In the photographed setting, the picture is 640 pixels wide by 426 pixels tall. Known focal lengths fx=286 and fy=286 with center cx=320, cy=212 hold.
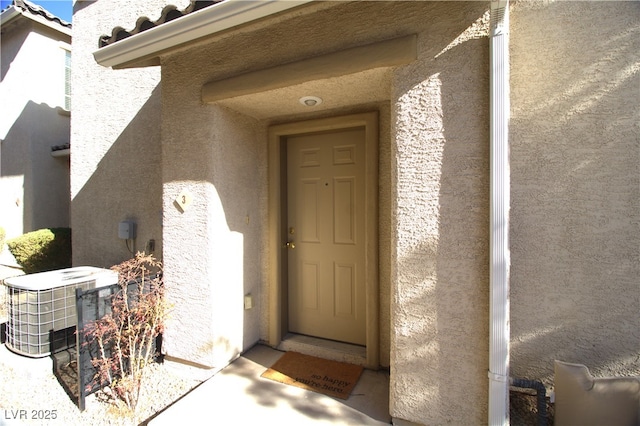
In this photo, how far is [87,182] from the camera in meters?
8.23

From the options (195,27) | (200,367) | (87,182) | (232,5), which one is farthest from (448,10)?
(87,182)

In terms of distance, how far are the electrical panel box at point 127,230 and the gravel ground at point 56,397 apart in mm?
2889

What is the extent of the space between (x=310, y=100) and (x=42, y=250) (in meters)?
10.9

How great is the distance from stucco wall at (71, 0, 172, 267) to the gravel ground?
2919 mm

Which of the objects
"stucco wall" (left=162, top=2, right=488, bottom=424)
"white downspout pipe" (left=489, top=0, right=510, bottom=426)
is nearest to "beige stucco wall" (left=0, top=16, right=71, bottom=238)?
"stucco wall" (left=162, top=2, right=488, bottom=424)

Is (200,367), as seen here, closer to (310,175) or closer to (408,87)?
(310,175)

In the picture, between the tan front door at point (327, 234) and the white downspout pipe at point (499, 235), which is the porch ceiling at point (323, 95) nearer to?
the tan front door at point (327, 234)

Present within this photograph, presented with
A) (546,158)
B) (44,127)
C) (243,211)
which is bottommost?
(243,211)

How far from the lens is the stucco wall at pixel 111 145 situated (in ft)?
23.7

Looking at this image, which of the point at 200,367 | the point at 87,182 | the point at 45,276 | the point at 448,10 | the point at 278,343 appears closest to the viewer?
the point at 448,10

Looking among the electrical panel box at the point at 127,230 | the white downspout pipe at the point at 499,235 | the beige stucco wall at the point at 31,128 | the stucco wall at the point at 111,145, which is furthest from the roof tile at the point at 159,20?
the beige stucco wall at the point at 31,128

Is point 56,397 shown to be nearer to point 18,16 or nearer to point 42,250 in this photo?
point 42,250

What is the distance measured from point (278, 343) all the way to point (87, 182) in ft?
23.9

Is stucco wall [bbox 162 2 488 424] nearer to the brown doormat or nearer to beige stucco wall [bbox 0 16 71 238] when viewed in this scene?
the brown doormat
